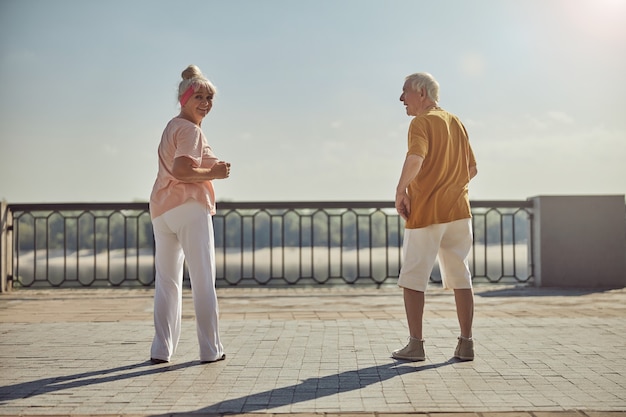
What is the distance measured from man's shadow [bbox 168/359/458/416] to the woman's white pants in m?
0.83

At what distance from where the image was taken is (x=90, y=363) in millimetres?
4633

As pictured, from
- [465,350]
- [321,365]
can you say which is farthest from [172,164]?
[465,350]

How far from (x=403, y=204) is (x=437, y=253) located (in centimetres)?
35

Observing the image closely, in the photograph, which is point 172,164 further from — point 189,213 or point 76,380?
point 76,380

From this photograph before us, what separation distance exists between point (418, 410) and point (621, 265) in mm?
7406

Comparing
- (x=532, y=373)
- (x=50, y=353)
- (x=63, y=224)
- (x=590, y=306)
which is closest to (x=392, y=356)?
(x=532, y=373)

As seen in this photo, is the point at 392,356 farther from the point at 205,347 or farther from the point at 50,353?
the point at 50,353

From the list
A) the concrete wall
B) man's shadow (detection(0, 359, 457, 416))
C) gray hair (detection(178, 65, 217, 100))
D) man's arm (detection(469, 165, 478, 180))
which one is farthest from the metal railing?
man's shadow (detection(0, 359, 457, 416))

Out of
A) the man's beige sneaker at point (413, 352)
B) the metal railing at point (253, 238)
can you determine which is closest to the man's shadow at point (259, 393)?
the man's beige sneaker at point (413, 352)

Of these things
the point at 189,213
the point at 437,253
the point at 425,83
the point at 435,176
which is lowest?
the point at 437,253

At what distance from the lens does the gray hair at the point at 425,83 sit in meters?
4.63

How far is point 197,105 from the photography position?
181 inches

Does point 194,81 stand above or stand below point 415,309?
above

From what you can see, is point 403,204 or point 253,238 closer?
point 403,204
